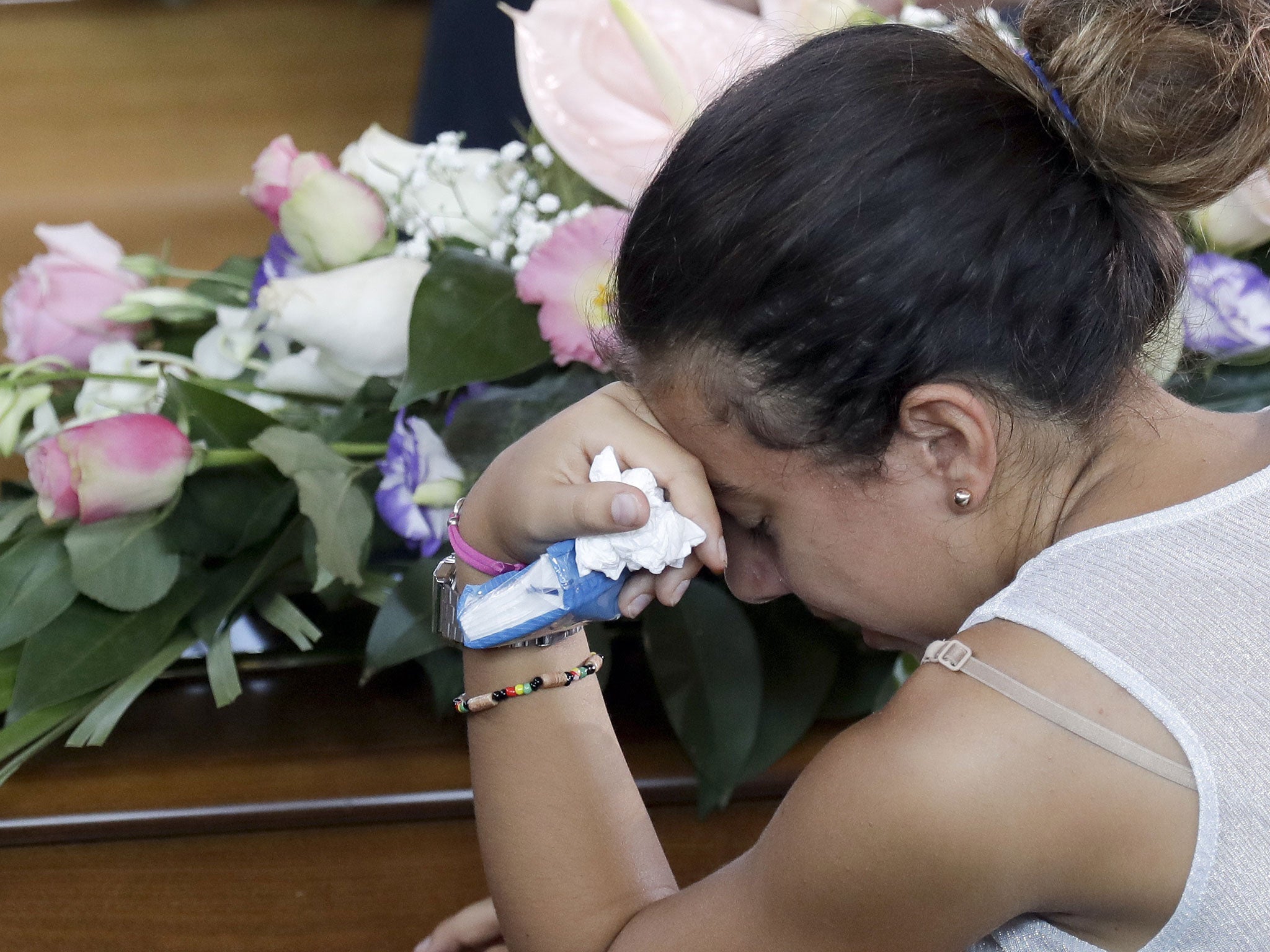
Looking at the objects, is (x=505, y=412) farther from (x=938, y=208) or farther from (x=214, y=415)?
(x=938, y=208)

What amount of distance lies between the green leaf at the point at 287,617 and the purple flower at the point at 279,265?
19 cm

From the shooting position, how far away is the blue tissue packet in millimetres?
625

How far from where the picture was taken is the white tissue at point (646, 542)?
61 cm

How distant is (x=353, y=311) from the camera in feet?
2.38

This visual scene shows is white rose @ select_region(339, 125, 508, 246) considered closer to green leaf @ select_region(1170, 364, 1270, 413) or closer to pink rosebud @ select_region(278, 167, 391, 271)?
pink rosebud @ select_region(278, 167, 391, 271)

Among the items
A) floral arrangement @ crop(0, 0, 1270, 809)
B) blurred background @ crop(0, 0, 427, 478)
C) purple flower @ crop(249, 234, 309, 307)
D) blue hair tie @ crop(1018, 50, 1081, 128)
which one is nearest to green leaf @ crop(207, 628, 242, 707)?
floral arrangement @ crop(0, 0, 1270, 809)

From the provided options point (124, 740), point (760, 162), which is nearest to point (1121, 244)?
point (760, 162)

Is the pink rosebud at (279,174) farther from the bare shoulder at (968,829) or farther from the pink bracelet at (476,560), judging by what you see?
the bare shoulder at (968,829)

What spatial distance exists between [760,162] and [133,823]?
1.63 ft

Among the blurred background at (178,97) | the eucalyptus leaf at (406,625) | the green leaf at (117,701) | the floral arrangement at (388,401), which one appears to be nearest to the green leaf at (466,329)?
the floral arrangement at (388,401)

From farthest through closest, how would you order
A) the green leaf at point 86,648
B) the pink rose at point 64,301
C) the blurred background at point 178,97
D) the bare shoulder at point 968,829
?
the blurred background at point 178,97 → the pink rose at point 64,301 → the green leaf at point 86,648 → the bare shoulder at point 968,829

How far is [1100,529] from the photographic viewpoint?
22.6 inches

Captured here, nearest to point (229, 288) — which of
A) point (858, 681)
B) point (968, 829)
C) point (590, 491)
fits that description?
point (590, 491)

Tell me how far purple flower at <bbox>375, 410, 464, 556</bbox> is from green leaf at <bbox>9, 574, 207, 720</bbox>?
142mm
